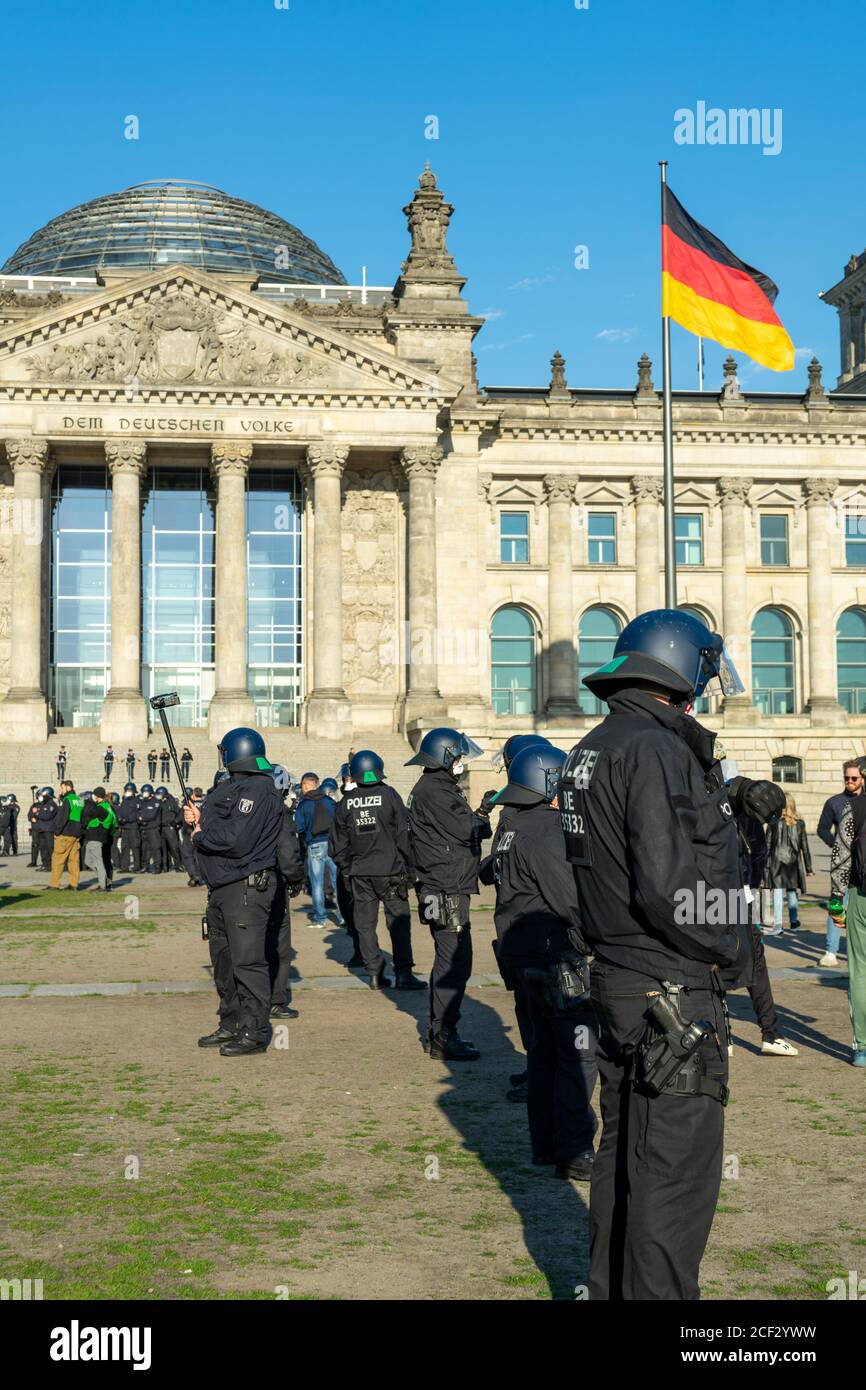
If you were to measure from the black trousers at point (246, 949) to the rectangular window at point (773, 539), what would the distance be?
48.1 m

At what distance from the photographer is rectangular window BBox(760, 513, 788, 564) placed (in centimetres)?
5691

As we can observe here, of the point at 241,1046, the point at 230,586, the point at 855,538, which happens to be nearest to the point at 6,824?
the point at 230,586

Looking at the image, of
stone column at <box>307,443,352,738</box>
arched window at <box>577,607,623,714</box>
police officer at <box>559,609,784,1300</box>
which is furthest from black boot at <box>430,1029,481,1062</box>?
arched window at <box>577,607,623,714</box>

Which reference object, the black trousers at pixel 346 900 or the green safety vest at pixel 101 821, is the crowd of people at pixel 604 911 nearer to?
the black trousers at pixel 346 900

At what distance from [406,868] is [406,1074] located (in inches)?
168

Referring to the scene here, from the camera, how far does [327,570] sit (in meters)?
48.7

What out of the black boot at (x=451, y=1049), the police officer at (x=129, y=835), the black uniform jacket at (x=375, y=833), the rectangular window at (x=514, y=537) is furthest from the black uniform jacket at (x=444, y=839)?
the rectangular window at (x=514, y=537)

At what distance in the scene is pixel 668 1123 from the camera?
14.9 ft

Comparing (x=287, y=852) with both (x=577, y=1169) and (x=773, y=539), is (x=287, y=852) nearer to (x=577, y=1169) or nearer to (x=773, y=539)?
(x=577, y=1169)

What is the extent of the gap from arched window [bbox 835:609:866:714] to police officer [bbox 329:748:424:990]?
44951 millimetres

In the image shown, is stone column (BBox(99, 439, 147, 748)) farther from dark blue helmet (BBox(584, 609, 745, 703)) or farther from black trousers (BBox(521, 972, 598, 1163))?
dark blue helmet (BBox(584, 609, 745, 703))

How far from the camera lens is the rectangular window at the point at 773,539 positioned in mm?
56906

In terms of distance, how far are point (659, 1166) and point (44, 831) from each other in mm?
28595
